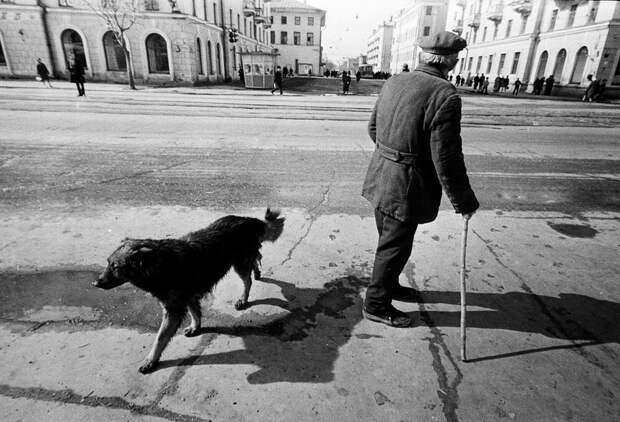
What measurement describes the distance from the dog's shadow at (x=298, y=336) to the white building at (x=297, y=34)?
7536 cm

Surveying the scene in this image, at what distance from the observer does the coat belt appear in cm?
241

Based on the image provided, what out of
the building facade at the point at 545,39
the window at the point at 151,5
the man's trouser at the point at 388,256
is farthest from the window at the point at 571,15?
the man's trouser at the point at 388,256

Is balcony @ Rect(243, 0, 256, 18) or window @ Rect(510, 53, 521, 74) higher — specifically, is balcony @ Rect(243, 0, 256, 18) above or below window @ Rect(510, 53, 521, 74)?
above

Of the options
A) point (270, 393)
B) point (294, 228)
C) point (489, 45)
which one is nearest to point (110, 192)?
point (294, 228)

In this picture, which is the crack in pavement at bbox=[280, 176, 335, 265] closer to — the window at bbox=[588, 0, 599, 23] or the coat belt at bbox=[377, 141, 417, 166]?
the coat belt at bbox=[377, 141, 417, 166]

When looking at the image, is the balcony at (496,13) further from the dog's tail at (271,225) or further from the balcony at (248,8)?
the dog's tail at (271,225)

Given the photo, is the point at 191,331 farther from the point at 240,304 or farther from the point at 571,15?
the point at 571,15

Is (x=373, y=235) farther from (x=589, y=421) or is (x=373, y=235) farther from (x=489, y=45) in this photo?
(x=489, y=45)

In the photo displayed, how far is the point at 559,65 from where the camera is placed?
33969 mm

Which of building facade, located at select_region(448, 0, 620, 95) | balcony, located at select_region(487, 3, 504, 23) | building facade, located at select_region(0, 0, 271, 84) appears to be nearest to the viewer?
building facade, located at select_region(0, 0, 271, 84)

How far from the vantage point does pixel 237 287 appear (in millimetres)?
3232

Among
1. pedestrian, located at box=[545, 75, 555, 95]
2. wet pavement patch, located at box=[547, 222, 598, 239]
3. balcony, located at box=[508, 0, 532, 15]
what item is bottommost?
wet pavement patch, located at box=[547, 222, 598, 239]

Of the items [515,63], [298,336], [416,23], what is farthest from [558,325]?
[416,23]

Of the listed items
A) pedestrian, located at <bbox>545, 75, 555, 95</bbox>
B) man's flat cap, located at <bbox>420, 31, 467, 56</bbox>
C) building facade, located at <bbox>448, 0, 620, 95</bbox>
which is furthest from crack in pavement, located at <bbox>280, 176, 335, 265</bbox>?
pedestrian, located at <bbox>545, 75, 555, 95</bbox>
